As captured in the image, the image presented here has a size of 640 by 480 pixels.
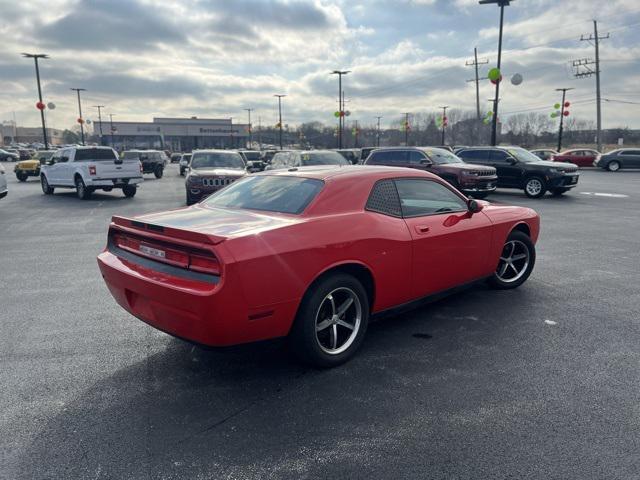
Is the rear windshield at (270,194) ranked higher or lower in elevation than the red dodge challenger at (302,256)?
higher

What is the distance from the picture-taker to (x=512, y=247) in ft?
18.4

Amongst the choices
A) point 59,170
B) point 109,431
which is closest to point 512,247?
point 109,431

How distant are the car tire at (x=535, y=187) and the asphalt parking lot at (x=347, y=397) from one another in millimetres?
12290

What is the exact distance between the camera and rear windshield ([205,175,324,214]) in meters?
3.90

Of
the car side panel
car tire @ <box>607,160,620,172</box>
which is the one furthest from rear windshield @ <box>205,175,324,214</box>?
car tire @ <box>607,160,620,172</box>

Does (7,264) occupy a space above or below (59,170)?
below

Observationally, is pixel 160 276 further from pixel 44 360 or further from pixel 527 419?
pixel 527 419

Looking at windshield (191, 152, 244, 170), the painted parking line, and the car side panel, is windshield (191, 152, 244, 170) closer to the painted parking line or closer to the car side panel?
the car side panel

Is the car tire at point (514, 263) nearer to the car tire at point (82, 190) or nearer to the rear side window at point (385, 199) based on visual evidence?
the rear side window at point (385, 199)

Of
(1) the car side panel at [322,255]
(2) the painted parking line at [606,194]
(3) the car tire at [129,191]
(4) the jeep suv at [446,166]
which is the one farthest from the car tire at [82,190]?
(2) the painted parking line at [606,194]

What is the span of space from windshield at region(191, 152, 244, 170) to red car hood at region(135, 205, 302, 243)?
1096cm

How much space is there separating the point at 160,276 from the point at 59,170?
16383 millimetres

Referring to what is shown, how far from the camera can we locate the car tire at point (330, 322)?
3.38 meters

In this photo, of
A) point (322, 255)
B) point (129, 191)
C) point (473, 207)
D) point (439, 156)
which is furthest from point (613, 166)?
point (322, 255)
